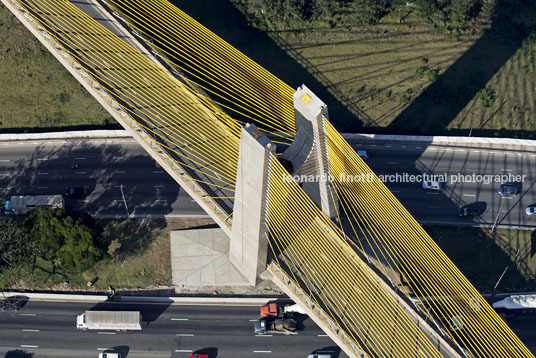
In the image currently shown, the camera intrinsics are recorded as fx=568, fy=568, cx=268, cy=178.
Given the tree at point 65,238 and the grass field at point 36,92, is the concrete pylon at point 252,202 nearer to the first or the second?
the tree at point 65,238

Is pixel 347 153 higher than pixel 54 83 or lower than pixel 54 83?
lower

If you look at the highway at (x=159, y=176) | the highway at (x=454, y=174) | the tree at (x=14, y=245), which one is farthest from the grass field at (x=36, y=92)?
the highway at (x=454, y=174)

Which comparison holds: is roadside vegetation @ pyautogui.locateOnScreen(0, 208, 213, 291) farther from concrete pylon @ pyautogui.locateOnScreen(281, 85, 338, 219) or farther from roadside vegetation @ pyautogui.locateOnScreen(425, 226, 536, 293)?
roadside vegetation @ pyautogui.locateOnScreen(425, 226, 536, 293)

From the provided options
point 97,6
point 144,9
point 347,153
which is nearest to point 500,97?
point 347,153

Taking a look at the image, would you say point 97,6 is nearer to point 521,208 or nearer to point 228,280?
point 228,280

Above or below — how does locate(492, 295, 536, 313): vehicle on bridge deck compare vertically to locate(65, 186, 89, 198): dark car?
below

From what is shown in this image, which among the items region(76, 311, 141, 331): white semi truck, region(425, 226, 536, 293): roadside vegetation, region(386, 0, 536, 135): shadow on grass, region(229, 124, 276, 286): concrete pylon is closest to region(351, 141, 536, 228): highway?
region(425, 226, 536, 293): roadside vegetation
